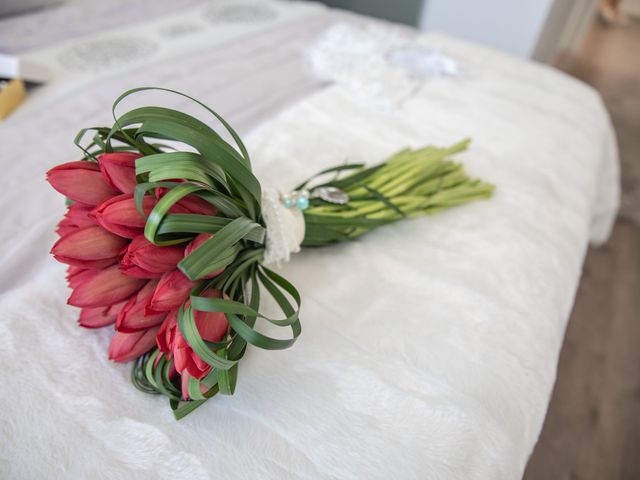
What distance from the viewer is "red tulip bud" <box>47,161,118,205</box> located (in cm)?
43

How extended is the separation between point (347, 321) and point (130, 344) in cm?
28

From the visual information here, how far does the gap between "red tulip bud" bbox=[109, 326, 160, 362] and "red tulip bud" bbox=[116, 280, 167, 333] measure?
2 cm

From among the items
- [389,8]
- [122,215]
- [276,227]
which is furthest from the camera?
[389,8]

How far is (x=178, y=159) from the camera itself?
433 millimetres

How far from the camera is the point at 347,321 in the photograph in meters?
0.60

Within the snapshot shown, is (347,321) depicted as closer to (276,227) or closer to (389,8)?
(276,227)

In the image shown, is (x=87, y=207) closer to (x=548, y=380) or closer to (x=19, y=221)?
(x=19, y=221)

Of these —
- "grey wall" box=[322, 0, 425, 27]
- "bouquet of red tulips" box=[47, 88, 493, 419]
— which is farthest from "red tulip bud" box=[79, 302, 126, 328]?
"grey wall" box=[322, 0, 425, 27]

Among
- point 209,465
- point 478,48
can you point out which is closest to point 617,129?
point 478,48

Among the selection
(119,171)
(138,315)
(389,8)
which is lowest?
(389,8)

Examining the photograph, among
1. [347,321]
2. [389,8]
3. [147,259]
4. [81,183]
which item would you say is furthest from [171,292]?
[389,8]

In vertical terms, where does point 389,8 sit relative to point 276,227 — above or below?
below

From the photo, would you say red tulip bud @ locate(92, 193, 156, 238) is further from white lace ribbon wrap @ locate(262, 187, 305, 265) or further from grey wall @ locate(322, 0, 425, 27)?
grey wall @ locate(322, 0, 425, 27)

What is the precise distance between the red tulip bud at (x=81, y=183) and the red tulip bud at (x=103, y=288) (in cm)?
8
